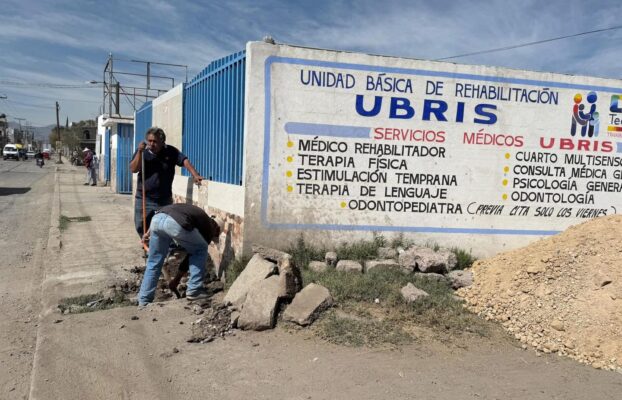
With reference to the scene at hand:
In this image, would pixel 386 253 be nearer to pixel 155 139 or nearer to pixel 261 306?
pixel 261 306

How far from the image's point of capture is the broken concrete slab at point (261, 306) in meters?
4.34

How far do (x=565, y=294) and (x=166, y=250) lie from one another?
4.19 m

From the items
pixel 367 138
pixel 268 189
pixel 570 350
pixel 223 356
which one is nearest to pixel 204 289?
pixel 268 189

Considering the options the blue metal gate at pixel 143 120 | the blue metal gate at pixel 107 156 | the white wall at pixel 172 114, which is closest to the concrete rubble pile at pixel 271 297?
the white wall at pixel 172 114

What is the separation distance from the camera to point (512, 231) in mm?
6523

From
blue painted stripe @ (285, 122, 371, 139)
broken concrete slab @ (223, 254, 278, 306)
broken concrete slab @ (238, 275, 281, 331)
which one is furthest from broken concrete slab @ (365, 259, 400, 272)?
blue painted stripe @ (285, 122, 371, 139)

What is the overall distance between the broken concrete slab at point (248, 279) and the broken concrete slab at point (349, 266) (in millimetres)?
890

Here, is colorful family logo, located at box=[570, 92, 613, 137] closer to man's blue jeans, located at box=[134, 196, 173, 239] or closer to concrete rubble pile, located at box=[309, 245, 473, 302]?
concrete rubble pile, located at box=[309, 245, 473, 302]

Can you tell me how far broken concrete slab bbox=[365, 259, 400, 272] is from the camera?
5.50 metres

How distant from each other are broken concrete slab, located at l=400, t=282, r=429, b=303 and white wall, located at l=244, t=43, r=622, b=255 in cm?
120

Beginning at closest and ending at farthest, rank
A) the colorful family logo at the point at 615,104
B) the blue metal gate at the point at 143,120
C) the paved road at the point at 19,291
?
the paved road at the point at 19,291, the colorful family logo at the point at 615,104, the blue metal gate at the point at 143,120

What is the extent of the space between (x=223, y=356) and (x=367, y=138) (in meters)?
3.23

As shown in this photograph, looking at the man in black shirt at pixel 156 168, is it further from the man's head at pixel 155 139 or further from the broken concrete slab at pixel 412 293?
the broken concrete slab at pixel 412 293

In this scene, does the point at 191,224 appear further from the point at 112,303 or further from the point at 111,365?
the point at 111,365
